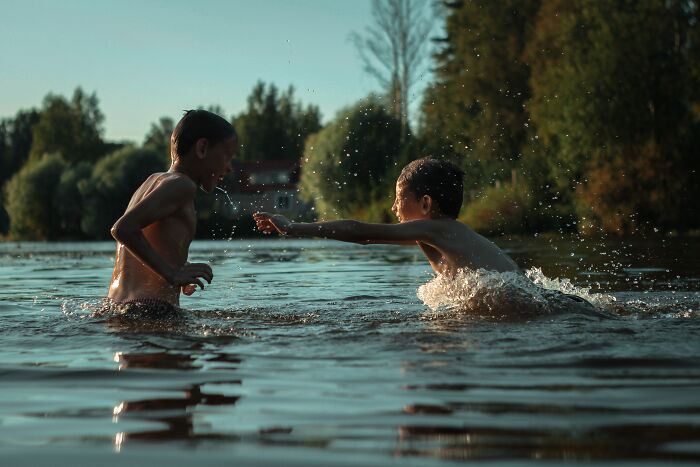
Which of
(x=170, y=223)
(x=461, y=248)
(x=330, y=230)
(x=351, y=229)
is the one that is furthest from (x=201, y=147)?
(x=461, y=248)

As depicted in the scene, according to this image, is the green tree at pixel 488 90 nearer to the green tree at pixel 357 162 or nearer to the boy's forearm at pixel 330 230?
the green tree at pixel 357 162

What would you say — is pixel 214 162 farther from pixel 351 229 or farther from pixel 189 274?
pixel 189 274

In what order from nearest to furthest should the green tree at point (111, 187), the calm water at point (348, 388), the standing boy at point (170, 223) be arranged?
the calm water at point (348, 388) → the standing boy at point (170, 223) → the green tree at point (111, 187)

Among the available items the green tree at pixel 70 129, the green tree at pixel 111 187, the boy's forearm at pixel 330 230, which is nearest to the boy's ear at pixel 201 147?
the boy's forearm at pixel 330 230

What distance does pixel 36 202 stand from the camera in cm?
6312

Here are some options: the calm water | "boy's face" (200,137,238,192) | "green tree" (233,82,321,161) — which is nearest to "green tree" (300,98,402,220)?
"boy's face" (200,137,238,192)

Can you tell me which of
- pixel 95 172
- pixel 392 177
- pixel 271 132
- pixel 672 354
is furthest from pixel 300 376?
pixel 271 132

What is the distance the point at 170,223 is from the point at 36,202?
59.2 m

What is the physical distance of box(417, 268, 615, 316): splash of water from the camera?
646cm

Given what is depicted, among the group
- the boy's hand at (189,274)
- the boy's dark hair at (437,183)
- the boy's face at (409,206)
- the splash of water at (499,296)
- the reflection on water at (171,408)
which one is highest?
the boy's dark hair at (437,183)

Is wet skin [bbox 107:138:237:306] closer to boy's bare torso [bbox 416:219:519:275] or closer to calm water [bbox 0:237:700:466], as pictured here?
calm water [bbox 0:237:700:466]

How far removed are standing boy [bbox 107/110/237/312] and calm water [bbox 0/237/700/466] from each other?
233 mm

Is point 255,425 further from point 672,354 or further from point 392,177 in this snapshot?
point 392,177

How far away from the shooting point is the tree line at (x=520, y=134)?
35250 mm
